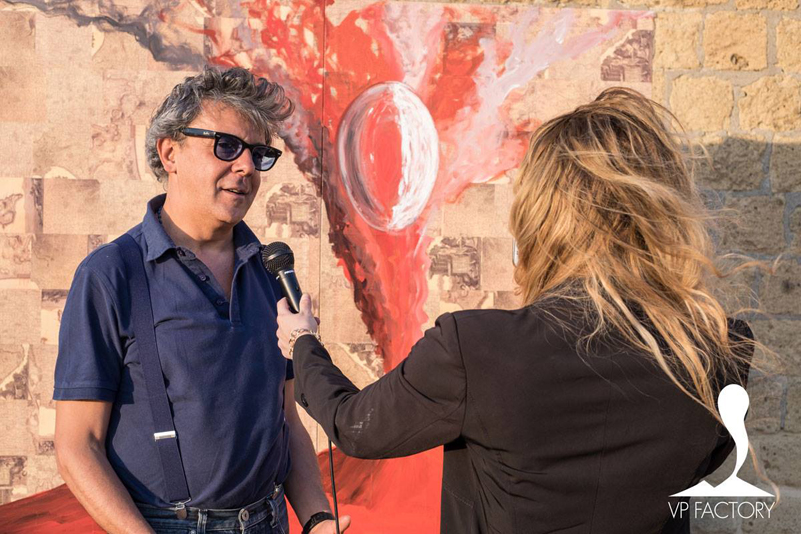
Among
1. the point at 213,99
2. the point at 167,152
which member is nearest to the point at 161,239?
the point at 167,152

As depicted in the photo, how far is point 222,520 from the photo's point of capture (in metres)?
2.22

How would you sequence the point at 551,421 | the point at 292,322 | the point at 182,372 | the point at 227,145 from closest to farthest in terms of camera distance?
the point at 551,421, the point at 292,322, the point at 182,372, the point at 227,145

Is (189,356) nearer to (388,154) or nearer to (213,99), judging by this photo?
(213,99)

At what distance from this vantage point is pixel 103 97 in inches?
153

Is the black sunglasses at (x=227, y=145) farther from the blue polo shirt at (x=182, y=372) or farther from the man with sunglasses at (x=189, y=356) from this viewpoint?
the blue polo shirt at (x=182, y=372)

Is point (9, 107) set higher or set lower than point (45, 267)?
higher

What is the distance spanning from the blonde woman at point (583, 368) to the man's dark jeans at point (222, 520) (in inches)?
24.4

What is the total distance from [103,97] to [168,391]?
2.24m

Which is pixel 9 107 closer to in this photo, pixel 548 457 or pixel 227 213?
pixel 227 213

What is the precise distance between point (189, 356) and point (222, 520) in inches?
19.1

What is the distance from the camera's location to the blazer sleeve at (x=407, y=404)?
162 centimetres

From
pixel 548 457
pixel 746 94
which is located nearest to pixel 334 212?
pixel 746 94

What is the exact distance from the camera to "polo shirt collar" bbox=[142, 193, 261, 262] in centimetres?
231

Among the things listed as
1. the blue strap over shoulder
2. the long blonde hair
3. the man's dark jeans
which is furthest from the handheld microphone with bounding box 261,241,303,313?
the long blonde hair
